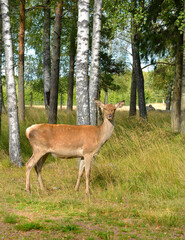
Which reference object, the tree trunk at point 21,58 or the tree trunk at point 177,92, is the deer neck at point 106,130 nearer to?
the tree trunk at point 177,92

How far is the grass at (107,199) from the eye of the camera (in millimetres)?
4441

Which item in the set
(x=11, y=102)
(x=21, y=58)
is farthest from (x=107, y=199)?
(x=21, y=58)

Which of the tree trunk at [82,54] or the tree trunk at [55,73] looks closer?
the tree trunk at [82,54]

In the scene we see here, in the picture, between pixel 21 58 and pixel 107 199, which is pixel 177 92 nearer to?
pixel 21 58

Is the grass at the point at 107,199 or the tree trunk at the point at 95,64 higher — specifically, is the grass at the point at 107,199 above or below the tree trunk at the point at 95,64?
below

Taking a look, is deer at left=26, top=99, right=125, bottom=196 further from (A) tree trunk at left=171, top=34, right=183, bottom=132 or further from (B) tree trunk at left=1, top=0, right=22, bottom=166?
(A) tree trunk at left=171, top=34, right=183, bottom=132

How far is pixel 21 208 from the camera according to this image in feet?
17.6

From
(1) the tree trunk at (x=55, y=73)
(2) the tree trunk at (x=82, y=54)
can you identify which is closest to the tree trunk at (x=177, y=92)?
(1) the tree trunk at (x=55, y=73)

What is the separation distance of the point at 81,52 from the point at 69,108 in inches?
510

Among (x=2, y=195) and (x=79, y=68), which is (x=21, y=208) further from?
(x=79, y=68)

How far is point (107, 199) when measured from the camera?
237 inches

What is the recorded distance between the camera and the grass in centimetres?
444

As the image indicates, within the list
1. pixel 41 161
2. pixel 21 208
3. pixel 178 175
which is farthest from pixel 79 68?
pixel 21 208

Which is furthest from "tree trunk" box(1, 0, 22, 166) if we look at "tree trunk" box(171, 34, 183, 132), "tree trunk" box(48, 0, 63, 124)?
"tree trunk" box(171, 34, 183, 132)
